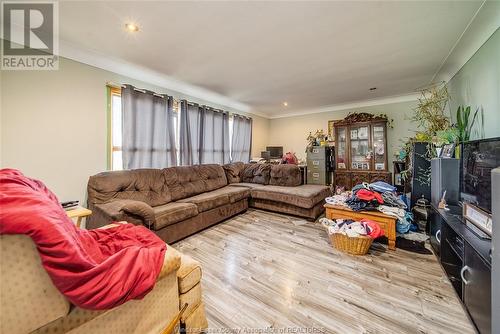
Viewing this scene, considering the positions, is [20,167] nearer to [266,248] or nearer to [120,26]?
[120,26]

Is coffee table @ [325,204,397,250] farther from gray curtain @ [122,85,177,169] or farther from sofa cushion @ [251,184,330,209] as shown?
gray curtain @ [122,85,177,169]

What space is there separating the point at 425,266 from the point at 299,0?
2.74 meters

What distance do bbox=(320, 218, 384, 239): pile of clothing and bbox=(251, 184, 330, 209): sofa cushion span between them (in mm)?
795

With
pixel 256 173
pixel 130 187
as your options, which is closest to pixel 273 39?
pixel 130 187

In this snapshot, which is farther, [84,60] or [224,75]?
[224,75]

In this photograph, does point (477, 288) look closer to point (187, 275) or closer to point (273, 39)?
point (187, 275)

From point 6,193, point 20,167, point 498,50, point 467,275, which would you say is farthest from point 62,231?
point 498,50

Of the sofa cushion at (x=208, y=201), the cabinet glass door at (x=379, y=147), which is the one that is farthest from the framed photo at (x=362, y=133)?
the sofa cushion at (x=208, y=201)

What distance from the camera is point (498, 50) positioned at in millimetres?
1849

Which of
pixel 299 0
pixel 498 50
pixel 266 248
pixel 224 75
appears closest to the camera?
pixel 299 0

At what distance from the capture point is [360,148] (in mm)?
4723

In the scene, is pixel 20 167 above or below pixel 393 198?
above

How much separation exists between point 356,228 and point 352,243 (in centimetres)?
18

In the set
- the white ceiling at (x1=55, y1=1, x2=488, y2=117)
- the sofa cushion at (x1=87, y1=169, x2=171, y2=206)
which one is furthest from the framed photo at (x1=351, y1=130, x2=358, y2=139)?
the sofa cushion at (x1=87, y1=169, x2=171, y2=206)
